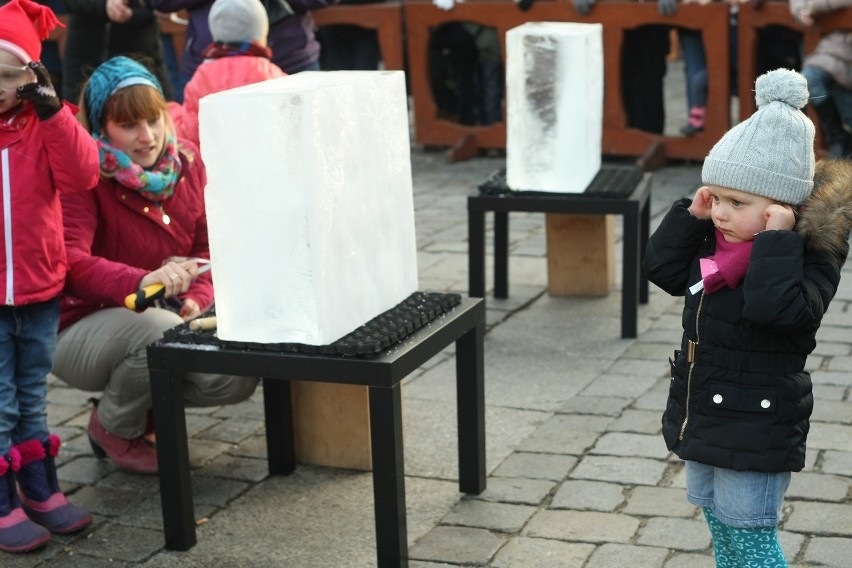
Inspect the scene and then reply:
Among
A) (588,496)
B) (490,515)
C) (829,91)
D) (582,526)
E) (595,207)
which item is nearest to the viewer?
(582,526)

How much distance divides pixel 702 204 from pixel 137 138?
1.96 metres

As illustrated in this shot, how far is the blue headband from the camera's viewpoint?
4.21m

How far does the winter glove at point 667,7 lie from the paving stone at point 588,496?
5551 mm

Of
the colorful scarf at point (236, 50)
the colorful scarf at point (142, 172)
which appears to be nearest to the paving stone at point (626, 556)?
the colorful scarf at point (142, 172)

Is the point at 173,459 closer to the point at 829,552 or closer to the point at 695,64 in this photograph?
the point at 829,552

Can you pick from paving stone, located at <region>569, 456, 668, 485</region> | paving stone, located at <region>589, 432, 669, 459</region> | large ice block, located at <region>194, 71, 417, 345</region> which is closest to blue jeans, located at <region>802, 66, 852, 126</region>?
paving stone, located at <region>589, 432, 669, 459</region>

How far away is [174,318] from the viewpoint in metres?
4.27

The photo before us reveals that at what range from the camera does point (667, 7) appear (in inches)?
353

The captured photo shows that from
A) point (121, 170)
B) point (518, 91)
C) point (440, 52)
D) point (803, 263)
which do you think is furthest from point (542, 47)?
point (440, 52)

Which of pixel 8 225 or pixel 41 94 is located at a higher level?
pixel 41 94

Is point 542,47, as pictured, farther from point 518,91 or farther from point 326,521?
point 326,521

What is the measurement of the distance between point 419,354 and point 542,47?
2.50m

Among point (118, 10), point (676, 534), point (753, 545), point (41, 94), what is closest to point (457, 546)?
point (676, 534)

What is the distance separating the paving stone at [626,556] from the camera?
356 cm
